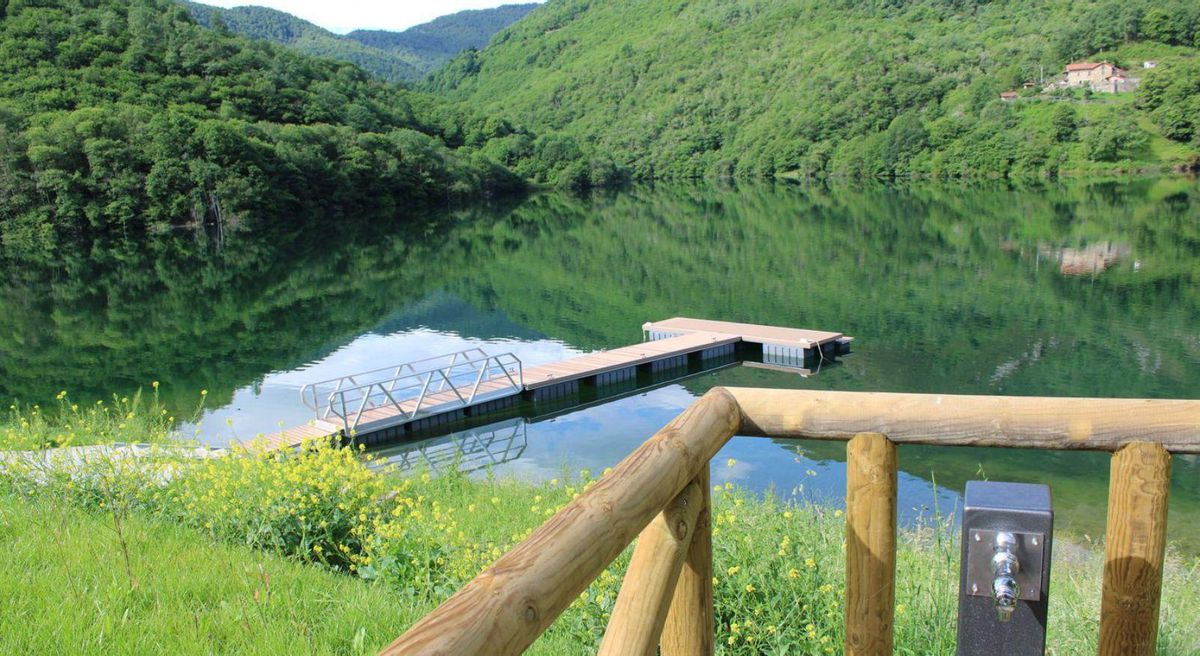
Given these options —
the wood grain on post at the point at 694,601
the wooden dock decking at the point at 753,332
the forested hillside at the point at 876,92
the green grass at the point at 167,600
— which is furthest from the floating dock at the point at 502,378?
the forested hillside at the point at 876,92

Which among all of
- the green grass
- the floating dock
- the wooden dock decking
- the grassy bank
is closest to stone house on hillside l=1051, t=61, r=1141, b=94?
the wooden dock decking

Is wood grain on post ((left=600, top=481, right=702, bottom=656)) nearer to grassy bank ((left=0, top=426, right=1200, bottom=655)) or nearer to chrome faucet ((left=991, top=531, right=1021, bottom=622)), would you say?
chrome faucet ((left=991, top=531, right=1021, bottom=622))

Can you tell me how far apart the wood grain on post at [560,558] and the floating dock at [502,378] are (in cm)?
1264

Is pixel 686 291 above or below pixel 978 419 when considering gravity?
below

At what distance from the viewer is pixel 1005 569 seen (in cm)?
161

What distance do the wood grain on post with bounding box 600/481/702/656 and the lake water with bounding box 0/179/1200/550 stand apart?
2456mm

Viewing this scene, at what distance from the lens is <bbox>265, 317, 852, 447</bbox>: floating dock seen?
1550 cm

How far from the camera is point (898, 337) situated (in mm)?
22453

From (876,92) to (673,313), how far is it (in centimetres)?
7386

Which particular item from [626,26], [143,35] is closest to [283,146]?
[143,35]

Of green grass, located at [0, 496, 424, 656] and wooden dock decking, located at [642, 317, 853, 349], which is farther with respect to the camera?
wooden dock decking, located at [642, 317, 853, 349]

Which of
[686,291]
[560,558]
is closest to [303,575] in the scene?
[560,558]

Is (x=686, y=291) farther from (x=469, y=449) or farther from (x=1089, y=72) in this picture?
(x=1089, y=72)

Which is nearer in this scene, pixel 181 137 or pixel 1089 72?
pixel 181 137
